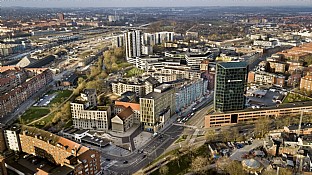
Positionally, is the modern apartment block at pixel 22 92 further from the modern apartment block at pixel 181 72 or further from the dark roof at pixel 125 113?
the modern apartment block at pixel 181 72

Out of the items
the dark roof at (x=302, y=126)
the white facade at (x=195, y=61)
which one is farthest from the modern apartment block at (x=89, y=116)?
the white facade at (x=195, y=61)

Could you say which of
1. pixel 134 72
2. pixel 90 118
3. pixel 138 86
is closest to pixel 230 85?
pixel 138 86

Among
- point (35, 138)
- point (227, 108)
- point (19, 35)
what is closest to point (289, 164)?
point (227, 108)

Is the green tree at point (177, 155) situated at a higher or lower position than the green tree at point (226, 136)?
lower

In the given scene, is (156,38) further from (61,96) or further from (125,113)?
(125,113)

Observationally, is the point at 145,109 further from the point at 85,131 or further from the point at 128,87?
the point at 128,87

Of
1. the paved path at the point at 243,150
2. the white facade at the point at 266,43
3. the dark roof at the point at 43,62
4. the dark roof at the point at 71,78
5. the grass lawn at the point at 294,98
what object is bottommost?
the paved path at the point at 243,150

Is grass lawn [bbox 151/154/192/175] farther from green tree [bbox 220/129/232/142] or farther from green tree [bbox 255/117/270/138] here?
green tree [bbox 255/117/270/138]
